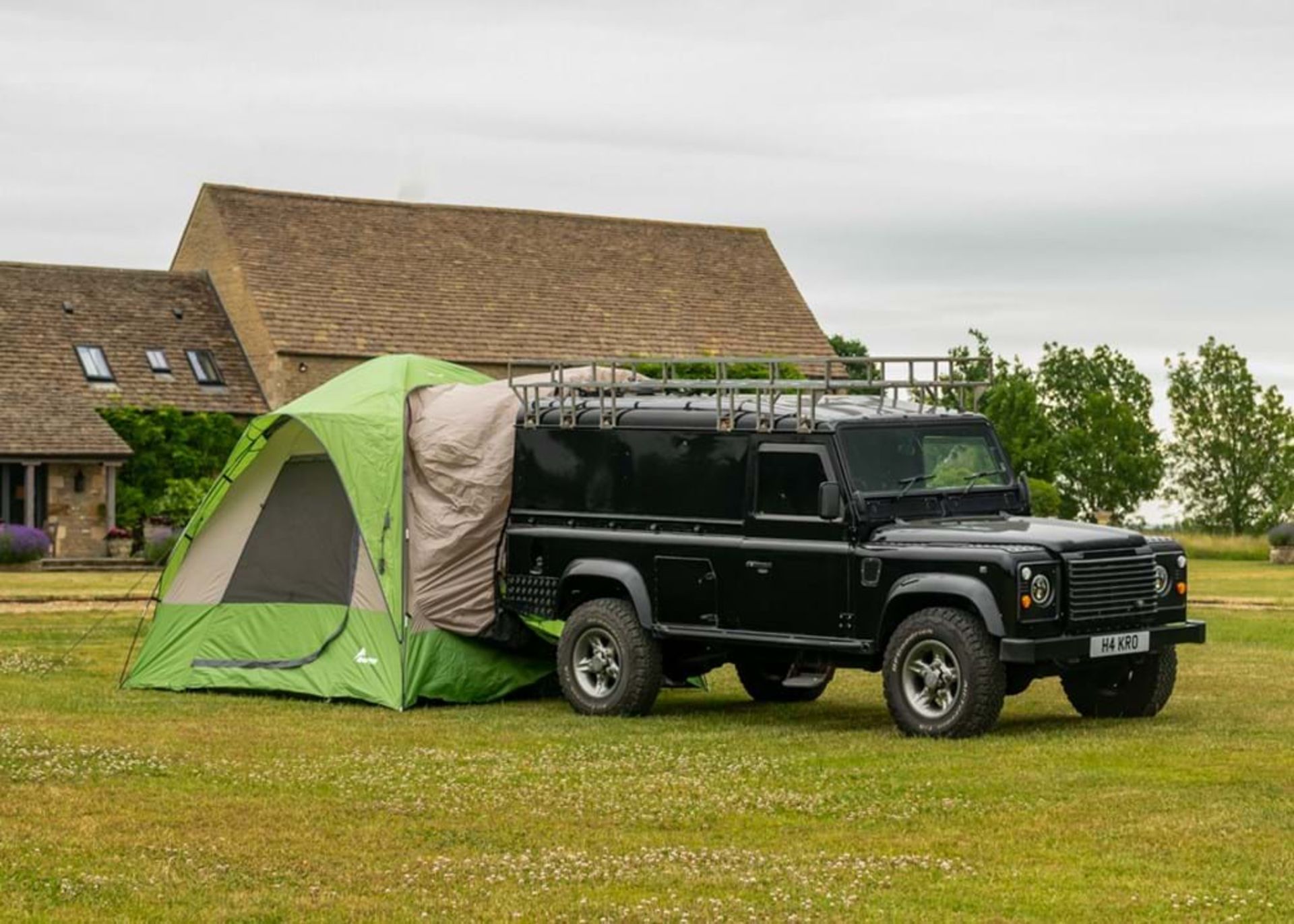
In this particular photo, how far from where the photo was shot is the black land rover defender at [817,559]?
15.2 m

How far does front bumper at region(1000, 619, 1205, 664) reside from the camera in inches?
579

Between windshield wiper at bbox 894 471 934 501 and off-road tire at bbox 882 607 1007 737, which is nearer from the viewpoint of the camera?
off-road tire at bbox 882 607 1007 737

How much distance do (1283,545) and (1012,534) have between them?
3901 cm

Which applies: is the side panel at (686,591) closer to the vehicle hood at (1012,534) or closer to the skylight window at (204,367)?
the vehicle hood at (1012,534)

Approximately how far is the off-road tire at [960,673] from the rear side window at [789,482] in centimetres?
129

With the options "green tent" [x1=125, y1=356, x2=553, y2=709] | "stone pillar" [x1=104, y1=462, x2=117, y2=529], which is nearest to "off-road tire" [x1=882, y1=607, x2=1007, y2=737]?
"green tent" [x1=125, y1=356, x2=553, y2=709]

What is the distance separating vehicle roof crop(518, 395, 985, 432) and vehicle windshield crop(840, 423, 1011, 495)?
0.32ft

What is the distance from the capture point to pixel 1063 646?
15.0 metres

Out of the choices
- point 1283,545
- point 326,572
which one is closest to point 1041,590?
point 326,572

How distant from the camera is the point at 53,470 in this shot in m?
50.4

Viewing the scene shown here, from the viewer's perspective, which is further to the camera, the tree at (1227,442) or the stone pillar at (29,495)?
the tree at (1227,442)

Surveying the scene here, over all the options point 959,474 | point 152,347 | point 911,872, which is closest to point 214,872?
point 911,872

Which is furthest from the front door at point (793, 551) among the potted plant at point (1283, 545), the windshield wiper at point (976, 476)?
the potted plant at point (1283, 545)

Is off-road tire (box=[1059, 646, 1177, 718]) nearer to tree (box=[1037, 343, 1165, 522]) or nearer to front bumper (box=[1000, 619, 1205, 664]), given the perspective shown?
front bumper (box=[1000, 619, 1205, 664])
